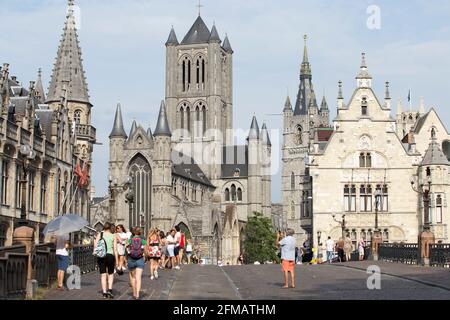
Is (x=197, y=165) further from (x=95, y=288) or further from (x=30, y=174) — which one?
(x=95, y=288)

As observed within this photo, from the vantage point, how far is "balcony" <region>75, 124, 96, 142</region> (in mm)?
74312

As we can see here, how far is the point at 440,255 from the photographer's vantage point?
37875 mm

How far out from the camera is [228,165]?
141250 millimetres

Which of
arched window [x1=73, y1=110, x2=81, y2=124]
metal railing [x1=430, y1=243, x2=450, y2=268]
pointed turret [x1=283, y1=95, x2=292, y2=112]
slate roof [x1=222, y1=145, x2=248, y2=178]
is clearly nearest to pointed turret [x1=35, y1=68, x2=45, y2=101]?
arched window [x1=73, y1=110, x2=81, y2=124]

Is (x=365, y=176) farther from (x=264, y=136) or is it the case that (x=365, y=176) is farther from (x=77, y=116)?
(x=264, y=136)

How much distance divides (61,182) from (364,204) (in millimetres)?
30018

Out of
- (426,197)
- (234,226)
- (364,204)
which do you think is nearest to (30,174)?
(426,197)

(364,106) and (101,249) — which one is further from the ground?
(364,106)

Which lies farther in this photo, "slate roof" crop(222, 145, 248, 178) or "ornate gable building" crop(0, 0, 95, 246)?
"slate roof" crop(222, 145, 248, 178)

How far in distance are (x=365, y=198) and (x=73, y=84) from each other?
91.1 feet

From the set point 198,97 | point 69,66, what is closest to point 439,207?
point 69,66

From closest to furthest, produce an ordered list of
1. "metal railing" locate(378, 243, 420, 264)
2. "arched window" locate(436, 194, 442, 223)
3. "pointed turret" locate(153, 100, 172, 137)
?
"metal railing" locate(378, 243, 420, 264) < "arched window" locate(436, 194, 442, 223) < "pointed turret" locate(153, 100, 172, 137)

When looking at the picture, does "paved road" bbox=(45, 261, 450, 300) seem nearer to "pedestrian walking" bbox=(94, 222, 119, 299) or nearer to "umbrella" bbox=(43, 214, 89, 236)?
"pedestrian walking" bbox=(94, 222, 119, 299)

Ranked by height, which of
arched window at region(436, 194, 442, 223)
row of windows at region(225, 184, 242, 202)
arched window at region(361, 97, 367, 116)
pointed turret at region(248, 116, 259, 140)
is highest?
pointed turret at region(248, 116, 259, 140)
